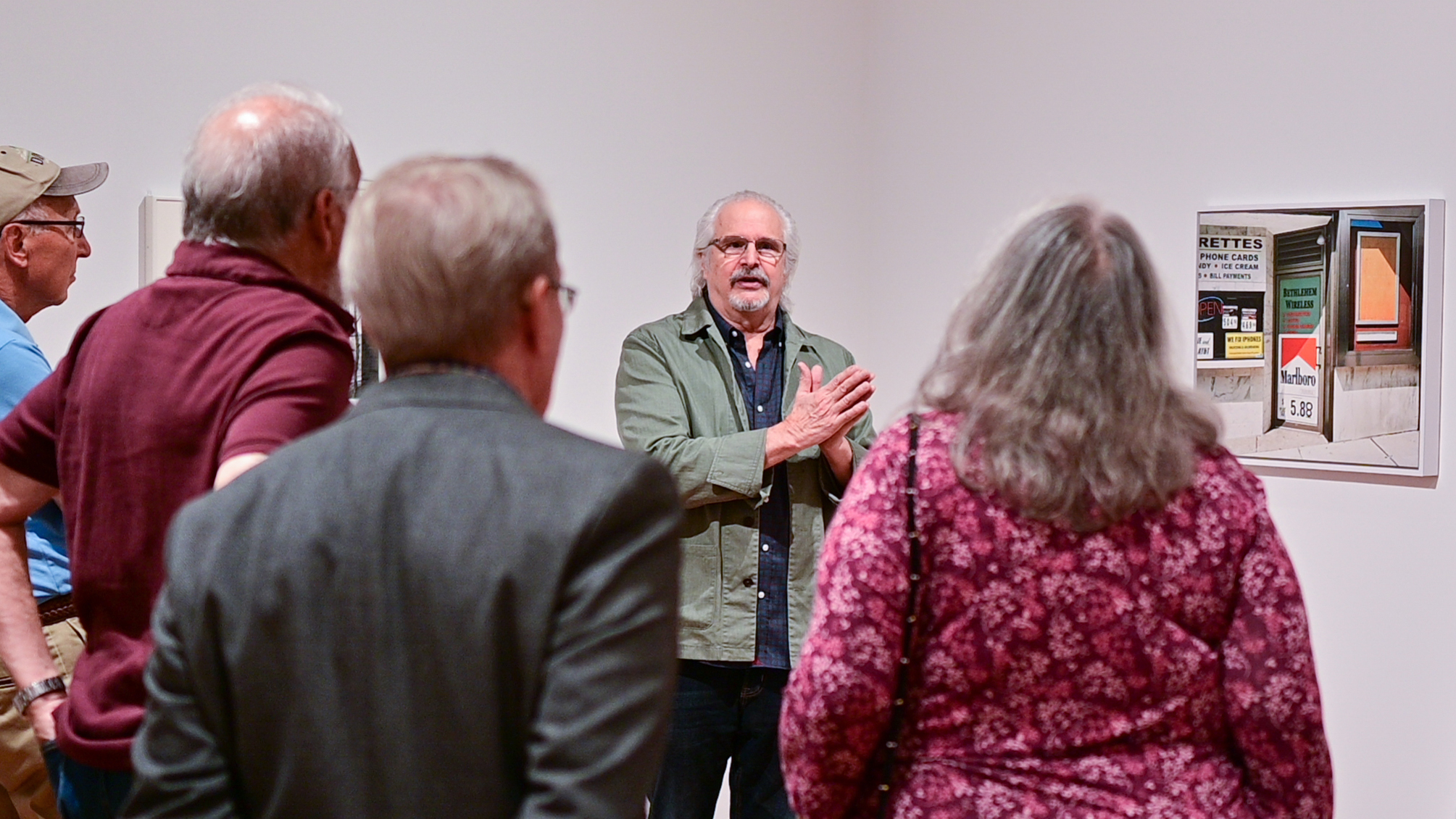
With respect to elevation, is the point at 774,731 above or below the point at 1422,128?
below

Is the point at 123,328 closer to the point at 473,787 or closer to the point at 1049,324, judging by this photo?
the point at 473,787

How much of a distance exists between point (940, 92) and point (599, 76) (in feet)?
3.85

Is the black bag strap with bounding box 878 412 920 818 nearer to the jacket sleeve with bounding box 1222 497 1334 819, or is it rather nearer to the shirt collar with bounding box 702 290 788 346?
the jacket sleeve with bounding box 1222 497 1334 819

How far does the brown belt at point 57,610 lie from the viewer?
241cm

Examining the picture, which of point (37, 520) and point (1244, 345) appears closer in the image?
point (37, 520)

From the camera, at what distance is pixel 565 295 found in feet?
4.23

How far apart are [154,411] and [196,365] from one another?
71 mm

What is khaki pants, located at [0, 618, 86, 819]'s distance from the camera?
2406 mm

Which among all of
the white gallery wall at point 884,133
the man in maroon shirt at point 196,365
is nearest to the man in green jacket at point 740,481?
the white gallery wall at point 884,133

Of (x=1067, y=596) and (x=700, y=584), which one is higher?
(x=1067, y=596)

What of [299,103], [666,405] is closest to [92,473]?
[299,103]

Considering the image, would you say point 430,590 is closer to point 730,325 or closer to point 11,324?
point 11,324

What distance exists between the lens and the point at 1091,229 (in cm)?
164

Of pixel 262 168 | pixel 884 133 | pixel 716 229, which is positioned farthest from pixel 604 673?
pixel 884 133
